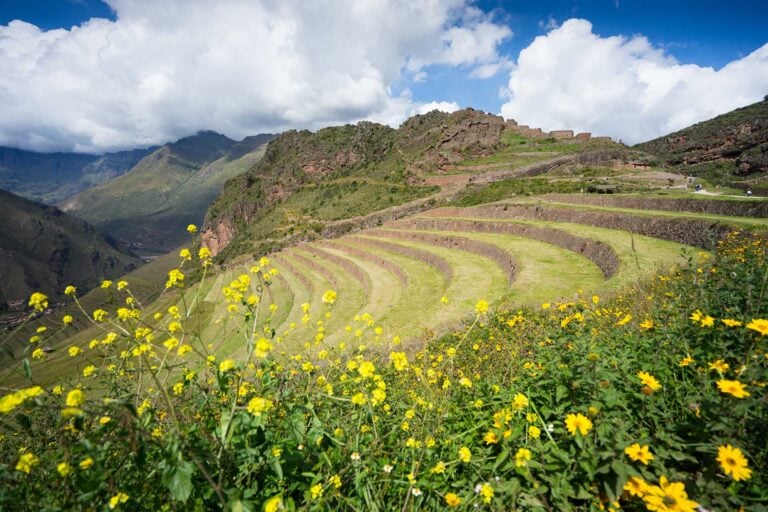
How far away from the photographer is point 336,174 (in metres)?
109

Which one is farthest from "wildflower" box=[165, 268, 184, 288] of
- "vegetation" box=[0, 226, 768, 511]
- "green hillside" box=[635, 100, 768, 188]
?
"green hillside" box=[635, 100, 768, 188]

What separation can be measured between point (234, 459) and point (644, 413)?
114 inches

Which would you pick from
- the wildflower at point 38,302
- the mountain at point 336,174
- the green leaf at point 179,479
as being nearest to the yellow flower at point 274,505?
the green leaf at point 179,479

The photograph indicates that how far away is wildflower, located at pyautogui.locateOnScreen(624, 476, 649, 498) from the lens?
1.33 m

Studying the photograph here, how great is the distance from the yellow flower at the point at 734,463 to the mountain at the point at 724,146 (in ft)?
216

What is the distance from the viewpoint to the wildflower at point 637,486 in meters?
1.33

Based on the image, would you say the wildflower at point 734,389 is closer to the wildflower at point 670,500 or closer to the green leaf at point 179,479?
the wildflower at point 670,500

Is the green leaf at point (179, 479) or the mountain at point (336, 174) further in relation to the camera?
the mountain at point (336, 174)

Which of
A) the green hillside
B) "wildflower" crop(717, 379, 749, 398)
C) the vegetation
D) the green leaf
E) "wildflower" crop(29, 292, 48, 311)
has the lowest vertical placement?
the vegetation

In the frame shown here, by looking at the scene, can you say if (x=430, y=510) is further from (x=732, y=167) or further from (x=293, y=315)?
(x=732, y=167)

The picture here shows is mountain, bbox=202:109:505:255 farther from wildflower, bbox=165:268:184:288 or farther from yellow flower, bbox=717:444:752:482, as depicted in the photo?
yellow flower, bbox=717:444:752:482

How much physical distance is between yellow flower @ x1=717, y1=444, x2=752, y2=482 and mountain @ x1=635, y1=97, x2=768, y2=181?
65811 mm

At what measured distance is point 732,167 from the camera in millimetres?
47312

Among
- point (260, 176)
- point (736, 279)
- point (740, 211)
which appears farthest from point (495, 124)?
point (260, 176)
